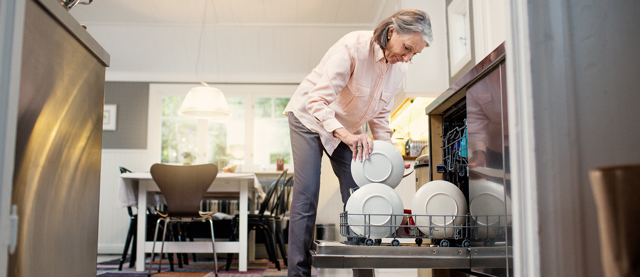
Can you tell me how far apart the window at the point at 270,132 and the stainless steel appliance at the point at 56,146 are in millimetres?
4875

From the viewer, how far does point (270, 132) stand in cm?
595

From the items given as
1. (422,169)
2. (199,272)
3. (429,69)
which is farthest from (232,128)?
(422,169)

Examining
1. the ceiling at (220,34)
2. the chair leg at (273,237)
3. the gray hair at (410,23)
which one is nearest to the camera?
the gray hair at (410,23)

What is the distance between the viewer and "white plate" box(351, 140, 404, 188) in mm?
1229

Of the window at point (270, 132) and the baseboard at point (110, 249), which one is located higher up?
the window at point (270, 132)

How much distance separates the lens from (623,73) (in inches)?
24.7

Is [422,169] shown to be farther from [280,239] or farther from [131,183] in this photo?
[131,183]

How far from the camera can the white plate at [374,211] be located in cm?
104

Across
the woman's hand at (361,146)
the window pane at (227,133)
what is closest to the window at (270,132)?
the window pane at (227,133)

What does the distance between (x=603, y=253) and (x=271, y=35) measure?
16.2 ft

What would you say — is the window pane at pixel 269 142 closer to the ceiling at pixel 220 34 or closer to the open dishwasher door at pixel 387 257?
the ceiling at pixel 220 34

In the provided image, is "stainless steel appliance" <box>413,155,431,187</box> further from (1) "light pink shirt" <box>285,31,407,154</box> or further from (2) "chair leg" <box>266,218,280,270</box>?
(2) "chair leg" <box>266,218,280,270</box>

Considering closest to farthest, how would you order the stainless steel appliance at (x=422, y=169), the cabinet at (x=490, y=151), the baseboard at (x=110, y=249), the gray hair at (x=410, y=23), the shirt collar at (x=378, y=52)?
the cabinet at (x=490, y=151) → the gray hair at (x=410, y=23) → the shirt collar at (x=378, y=52) → the stainless steel appliance at (x=422, y=169) → the baseboard at (x=110, y=249)

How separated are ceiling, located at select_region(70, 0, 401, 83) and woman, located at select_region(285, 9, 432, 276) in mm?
2655
